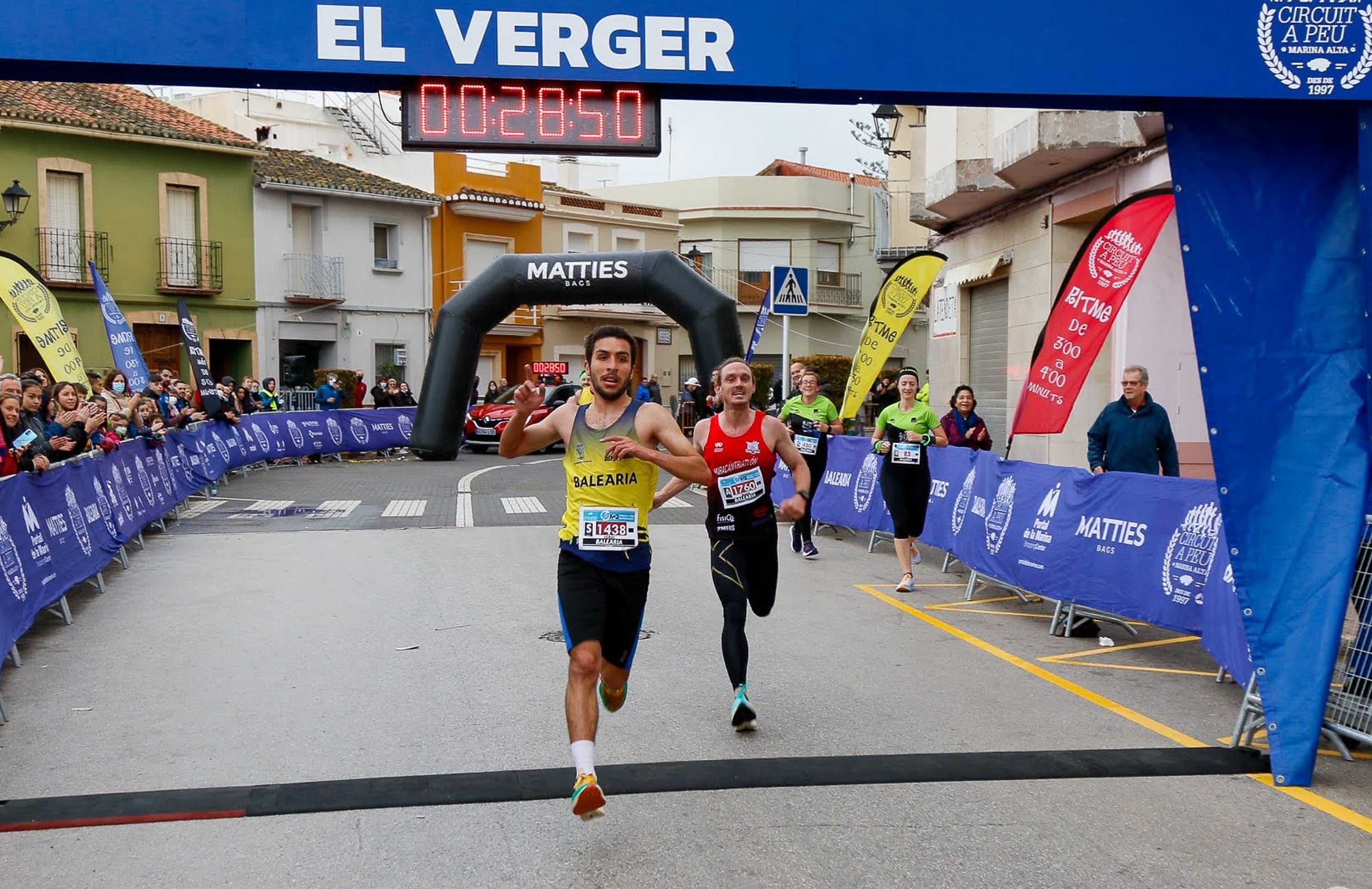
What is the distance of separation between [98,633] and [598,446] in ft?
18.1

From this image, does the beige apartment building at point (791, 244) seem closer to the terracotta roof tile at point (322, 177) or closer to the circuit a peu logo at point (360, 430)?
the terracotta roof tile at point (322, 177)

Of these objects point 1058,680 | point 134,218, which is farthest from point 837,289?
point 1058,680

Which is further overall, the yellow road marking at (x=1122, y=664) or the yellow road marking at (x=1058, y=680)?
the yellow road marking at (x=1122, y=664)

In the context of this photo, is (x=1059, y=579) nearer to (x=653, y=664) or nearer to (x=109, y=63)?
(x=653, y=664)

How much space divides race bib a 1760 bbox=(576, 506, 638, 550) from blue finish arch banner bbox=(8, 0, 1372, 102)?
1923mm

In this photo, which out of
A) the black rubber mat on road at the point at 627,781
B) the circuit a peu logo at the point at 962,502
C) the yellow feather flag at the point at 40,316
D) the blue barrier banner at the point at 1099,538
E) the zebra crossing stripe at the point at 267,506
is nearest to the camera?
the black rubber mat on road at the point at 627,781

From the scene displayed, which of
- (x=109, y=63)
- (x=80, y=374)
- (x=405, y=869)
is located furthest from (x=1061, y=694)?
(x=80, y=374)

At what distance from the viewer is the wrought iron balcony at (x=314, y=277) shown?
37.2 metres

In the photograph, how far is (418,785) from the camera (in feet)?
17.7

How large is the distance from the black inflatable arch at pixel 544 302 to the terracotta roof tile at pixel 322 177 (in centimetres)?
1831

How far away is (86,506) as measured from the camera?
1100 centimetres

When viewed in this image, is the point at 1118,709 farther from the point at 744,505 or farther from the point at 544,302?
the point at 544,302

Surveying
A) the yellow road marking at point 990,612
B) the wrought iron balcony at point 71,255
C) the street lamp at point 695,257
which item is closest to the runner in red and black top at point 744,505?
the yellow road marking at point 990,612

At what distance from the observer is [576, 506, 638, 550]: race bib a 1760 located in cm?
536
